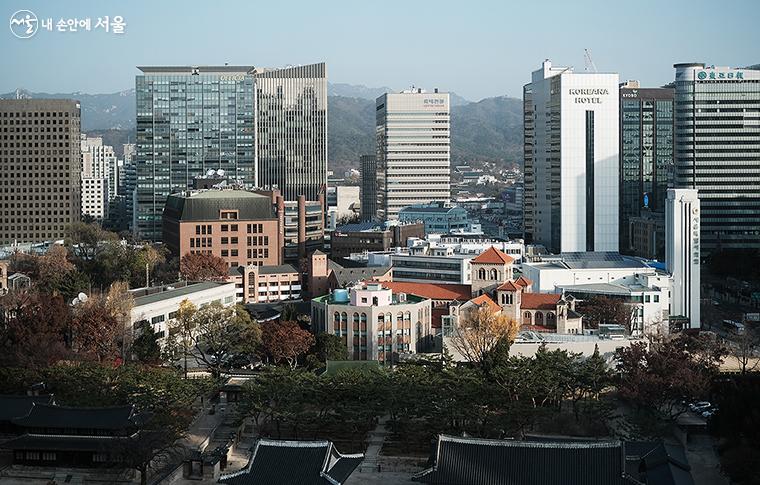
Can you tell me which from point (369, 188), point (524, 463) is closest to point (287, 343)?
point (524, 463)

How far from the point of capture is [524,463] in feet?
94.3

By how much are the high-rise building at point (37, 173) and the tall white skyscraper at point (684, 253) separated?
Result: 5482 centimetres

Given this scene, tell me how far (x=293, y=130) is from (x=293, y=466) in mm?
73922

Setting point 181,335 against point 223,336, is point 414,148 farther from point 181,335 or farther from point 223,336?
point 223,336

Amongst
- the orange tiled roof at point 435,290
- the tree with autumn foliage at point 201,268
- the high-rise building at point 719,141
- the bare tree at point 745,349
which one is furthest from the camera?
the high-rise building at point 719,141

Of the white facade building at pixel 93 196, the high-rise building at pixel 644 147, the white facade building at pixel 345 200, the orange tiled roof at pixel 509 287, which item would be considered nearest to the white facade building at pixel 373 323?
the orange tiled roof at pixel 509 287

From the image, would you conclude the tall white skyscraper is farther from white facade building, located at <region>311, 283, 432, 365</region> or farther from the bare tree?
white facade building, located at <region>311, 283, 432, 365</region>

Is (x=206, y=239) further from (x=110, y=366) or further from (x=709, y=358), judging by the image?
(x=709, y=358)

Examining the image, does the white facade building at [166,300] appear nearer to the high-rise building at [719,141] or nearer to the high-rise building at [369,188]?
the high-rise building at [719,141]

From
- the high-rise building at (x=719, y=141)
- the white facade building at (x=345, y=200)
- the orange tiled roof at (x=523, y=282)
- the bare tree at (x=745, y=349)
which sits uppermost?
the high-rise building at (x=719, y=141)

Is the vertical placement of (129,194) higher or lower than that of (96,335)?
higher

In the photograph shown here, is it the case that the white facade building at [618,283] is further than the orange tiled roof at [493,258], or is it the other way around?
the white facade building at [618,283]

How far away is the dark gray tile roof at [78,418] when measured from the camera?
33312 mm

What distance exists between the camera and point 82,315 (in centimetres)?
4581
